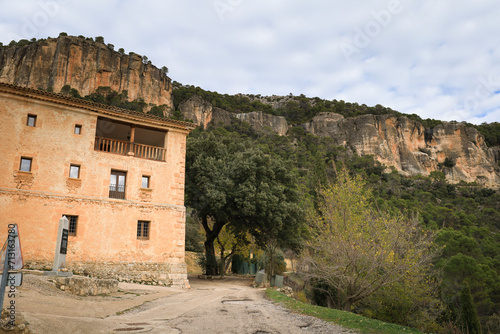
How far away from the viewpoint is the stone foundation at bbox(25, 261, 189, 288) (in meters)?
16.5

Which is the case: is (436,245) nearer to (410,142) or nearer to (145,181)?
(145,181)

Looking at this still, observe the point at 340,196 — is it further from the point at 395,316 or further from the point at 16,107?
the point at 16,107

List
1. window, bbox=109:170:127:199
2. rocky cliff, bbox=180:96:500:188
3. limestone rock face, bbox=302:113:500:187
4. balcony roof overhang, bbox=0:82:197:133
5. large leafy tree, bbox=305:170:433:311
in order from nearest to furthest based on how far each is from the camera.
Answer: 1. large leafy tree, bbox=305:170:433:311
2. balcony roof overhang, bbox=0:82:197:133
3. window, bbox=109:170:127:199
4. rocky cliff, bbox=180:96:500:188
5. limestone rock face, bbox=302:113:500:187

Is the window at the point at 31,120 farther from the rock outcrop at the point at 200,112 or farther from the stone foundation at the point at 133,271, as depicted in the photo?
the rock outcrop at the point at 200,112

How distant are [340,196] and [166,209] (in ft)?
31.9

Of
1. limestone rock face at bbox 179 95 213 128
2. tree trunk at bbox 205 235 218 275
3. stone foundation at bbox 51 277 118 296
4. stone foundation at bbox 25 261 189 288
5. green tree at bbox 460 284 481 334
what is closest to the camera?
stone foundation at bbox 51 277 118 296

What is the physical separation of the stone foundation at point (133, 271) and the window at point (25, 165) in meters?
4.44

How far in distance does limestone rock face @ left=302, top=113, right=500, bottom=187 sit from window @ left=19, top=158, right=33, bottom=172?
93.6 m

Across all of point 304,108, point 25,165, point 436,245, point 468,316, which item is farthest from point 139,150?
point 304,108

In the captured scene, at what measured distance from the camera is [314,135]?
104562 millimetres

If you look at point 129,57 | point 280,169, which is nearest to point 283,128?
point 129,57

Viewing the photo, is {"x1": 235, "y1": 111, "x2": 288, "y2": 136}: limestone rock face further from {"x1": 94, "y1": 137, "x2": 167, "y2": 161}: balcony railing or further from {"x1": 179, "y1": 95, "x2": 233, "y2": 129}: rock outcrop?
{"x1": 94, "y1": 137, "x2": 167, "y2": 161}: balcony railing

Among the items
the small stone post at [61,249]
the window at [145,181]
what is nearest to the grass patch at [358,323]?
the small stone post at [61,249]

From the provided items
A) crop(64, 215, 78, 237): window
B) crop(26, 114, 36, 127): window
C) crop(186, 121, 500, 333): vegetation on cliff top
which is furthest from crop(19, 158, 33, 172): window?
crop(186, 121, 500, 333): vegetation on cliff top
